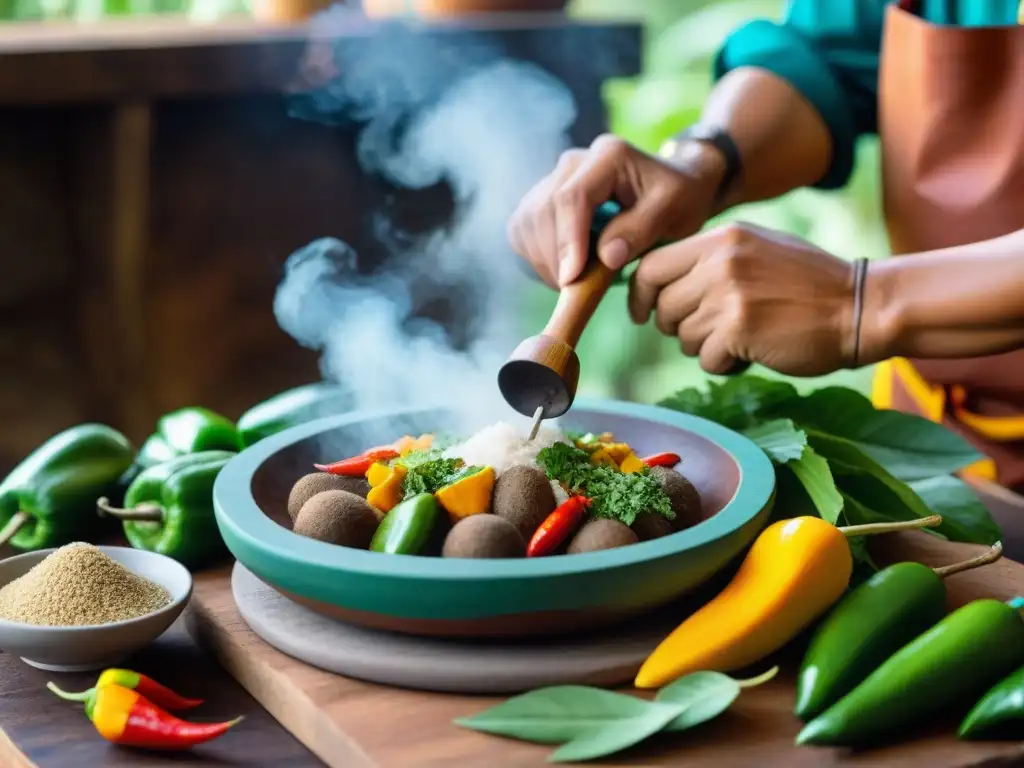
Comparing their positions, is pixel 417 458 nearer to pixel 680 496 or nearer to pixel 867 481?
pixel 680 496

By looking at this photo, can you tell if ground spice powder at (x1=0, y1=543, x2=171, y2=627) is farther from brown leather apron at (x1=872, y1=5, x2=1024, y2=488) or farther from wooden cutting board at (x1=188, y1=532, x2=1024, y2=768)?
brown leather apron at (x1=872, y1=5, x2=1024, y2=488)

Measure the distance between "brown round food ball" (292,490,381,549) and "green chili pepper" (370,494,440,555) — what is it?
2cm

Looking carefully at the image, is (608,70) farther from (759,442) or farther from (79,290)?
(759,442)

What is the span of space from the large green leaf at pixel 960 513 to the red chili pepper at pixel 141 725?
971 millimetres

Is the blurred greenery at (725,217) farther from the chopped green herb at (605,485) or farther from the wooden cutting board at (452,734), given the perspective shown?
the wooden cutting board at (452,734)

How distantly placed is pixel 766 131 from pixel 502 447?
1.03 m

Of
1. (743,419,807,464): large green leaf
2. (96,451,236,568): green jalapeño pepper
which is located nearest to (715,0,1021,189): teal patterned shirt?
(743,419,807,464): large green leaf

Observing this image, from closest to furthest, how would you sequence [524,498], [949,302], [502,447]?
[524,498]
[502,447]
[949,302]

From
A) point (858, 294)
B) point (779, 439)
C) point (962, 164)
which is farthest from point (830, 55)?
point (779, 439)

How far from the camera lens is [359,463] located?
1515 millimetres

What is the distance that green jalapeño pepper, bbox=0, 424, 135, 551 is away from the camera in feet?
5.38

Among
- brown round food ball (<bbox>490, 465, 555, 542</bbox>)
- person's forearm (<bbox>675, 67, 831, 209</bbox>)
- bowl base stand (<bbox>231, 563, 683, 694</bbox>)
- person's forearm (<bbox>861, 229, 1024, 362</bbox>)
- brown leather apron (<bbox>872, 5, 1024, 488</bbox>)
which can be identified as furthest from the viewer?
person's forearm (<bbox>675, 67, 831, 209</bbox>)

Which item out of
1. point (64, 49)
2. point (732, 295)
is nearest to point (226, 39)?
point (64, 49)

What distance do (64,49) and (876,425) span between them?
2236 millimetres
